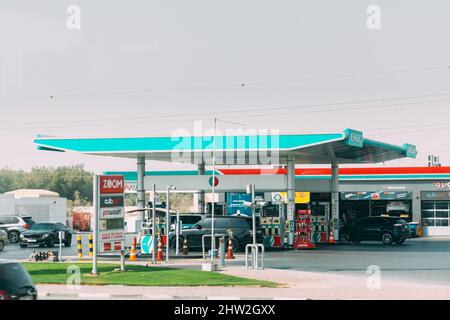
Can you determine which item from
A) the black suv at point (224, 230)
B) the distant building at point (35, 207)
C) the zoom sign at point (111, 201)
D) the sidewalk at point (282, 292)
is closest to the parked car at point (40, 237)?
the black suv at point (224, 230)

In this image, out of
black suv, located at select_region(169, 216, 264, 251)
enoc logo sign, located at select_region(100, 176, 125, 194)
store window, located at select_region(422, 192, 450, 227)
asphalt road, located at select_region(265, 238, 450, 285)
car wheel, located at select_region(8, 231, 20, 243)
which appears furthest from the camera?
store window, located at select_region(422, 192, 450, 227)

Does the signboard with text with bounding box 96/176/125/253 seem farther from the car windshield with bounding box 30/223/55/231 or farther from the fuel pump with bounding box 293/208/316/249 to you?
the car windshield with bounding box 30/223/55/231

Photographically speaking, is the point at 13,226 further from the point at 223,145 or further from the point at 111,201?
the point at 111,201

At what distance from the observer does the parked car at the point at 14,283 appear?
12.4 metres

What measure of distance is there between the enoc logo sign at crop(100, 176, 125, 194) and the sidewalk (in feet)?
18.3

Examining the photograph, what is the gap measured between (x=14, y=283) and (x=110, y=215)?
44.9 feet

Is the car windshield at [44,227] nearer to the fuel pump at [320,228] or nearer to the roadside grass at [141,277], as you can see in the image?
the fuel pump at [320,228]

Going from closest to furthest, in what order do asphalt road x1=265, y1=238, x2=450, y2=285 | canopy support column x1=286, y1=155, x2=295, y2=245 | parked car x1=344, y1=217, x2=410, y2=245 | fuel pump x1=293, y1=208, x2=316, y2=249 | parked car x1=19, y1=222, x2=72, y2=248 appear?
asphalt road x1=265, y1=238, x2=450, y2=285 < fuel pump x1=293, y1=208, x2=316, y2=249 < canopy support column x1=286, y1=155, x2=295, y2=245 < parked car x1=344, y1=217, x2=410, y2=245 < parked car x1=19, y1=222, x2=72, y2=248

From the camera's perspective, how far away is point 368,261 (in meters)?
30.5

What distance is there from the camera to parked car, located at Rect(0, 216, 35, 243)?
50812 millimetres

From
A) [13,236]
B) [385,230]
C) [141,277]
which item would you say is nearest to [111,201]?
[141,277]

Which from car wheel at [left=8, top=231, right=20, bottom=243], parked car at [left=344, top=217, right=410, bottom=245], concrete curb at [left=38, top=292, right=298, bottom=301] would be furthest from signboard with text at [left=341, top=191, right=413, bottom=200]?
concrete curb at [left=38, top=292, right=298, bottom=301]
